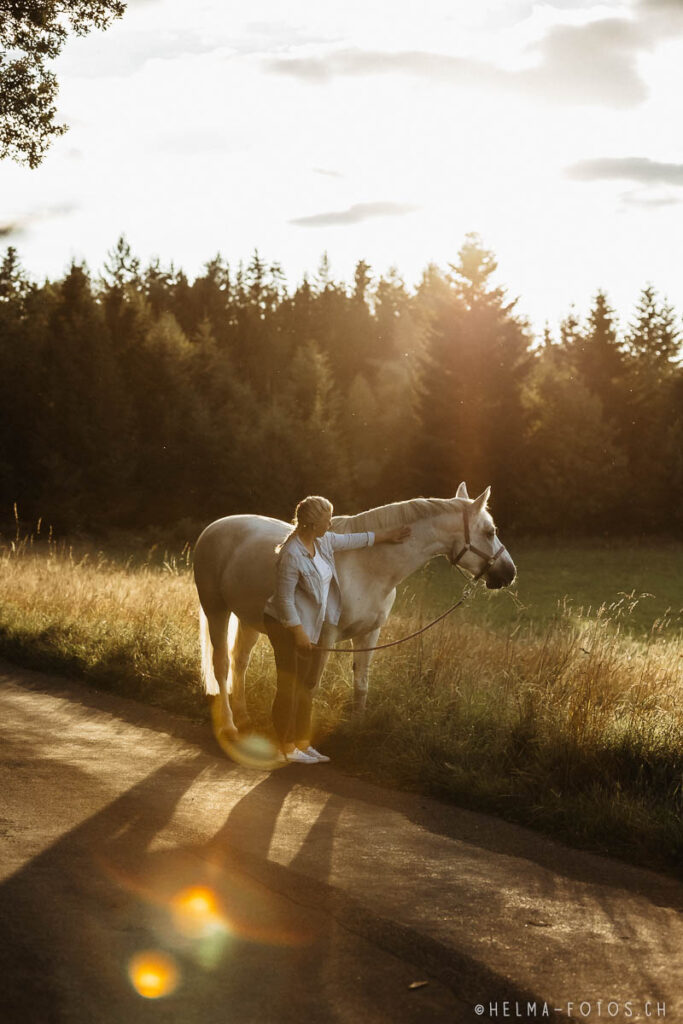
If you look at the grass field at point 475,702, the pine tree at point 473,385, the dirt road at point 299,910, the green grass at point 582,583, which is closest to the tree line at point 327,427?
the pine tree at point 473,385

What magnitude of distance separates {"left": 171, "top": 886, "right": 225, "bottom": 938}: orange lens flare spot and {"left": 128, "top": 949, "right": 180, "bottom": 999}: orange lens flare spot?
9.3 inches

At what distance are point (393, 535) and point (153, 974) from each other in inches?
178

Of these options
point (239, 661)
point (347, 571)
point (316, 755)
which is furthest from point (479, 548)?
point (239, 661)

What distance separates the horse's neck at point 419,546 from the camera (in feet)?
27.0

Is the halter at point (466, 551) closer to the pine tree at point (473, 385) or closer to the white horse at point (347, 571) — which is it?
the white horse at point (347, 571)

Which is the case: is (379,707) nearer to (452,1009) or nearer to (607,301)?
(452,1009)

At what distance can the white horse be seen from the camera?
26.9ft

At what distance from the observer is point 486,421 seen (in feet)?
136

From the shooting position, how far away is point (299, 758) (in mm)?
7605

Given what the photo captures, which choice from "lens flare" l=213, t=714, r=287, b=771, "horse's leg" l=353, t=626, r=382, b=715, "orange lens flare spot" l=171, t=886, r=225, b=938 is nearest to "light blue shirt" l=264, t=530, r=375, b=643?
"horse's leg" l=353, t=626, r=382, b=715

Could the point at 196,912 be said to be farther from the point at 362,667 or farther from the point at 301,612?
the point at 362,667

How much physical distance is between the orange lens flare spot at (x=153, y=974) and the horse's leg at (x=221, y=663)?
4055 mm

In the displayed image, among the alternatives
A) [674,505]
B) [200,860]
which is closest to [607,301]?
[674,505]

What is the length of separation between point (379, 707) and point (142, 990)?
14.6 feet
